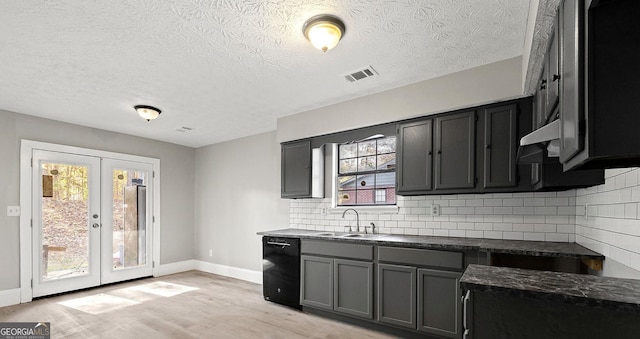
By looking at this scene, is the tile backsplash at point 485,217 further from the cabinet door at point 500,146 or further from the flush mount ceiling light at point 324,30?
the flush mount ceiling light at point 324,30

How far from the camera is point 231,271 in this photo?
18.9 feet

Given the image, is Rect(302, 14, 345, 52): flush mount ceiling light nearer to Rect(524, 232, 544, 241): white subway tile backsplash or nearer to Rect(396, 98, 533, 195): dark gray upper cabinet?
Rect(396, 98, 533, 195): dark gray upper cabinet

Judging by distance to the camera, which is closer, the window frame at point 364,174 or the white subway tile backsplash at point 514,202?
the white subway tile backsplash at point 514,202

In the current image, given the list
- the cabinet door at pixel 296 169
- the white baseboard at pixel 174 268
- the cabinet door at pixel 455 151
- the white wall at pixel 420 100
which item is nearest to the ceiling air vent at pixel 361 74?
the white wall at pixel 420 100

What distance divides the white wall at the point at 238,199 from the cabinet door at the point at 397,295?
2.22 metres

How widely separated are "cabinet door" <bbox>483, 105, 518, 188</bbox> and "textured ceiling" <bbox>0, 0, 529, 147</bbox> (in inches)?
20.0

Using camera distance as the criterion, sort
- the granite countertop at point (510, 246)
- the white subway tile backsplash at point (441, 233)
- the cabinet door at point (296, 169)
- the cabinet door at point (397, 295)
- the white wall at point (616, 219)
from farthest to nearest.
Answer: the cabinet door at point (296, 169), the white subway tile backsplash at point (441, 233), the cabinet door at point (397, 295), the granite countertop at point (510, 246), the white wall at point (616, 219)

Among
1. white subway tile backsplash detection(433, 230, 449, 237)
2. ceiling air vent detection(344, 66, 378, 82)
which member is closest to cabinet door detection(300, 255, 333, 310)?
white subway tile backsplash detection(433, 230, 449, 237)

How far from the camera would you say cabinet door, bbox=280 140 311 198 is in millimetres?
4383

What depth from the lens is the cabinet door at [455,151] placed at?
3059mm

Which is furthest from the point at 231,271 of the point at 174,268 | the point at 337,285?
the point at 337,285

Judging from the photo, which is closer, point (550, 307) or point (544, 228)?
point (550, 307)

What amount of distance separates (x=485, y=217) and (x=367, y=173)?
1.51 m

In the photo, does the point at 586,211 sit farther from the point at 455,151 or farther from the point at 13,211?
the point at 13,211
